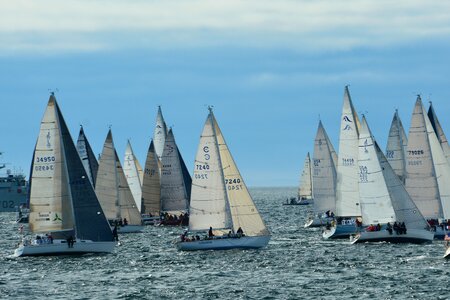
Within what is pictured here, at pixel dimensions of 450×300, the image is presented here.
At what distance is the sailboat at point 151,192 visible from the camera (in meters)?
111

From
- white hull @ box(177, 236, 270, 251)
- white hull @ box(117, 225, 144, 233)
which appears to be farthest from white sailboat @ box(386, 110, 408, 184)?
white hull @ box(117, 225, 144, 233)

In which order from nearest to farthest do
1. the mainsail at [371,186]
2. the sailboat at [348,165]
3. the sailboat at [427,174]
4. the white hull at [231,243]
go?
the white hull at [231,243], the mainsail at [371,186], the sailboat at [427,174], the sailboat at [348,165]

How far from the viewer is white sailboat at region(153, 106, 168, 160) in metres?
126

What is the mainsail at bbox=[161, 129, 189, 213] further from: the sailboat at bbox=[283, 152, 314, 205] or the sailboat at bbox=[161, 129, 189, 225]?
the sailboat at bbox=[283, 152, 314, 205]

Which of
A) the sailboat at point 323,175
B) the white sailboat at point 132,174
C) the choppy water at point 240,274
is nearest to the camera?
the choppy water at point 240,274

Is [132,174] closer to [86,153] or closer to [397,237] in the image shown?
[86,153]

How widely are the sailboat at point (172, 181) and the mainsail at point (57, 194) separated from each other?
40.2m

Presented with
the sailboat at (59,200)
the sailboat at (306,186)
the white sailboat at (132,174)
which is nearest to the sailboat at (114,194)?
the white sailboat at (132,174)

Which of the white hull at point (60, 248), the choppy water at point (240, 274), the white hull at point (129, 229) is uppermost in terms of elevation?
the white hull at point (129, 229)

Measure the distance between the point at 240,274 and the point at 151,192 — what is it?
180 ft

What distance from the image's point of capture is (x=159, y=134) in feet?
417

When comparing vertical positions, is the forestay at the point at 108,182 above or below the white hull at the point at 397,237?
above

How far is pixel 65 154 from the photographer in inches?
2628

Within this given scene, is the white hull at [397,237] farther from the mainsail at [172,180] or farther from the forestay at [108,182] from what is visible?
the mainsail at [172,180]
